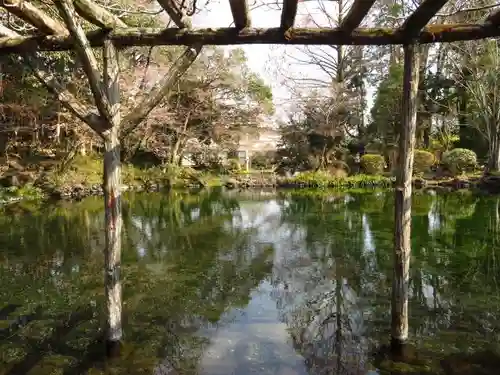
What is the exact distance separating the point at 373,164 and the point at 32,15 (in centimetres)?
1930

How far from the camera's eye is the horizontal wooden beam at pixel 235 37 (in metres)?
3.41

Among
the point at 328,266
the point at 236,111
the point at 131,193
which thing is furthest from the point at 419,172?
the point at 328,266

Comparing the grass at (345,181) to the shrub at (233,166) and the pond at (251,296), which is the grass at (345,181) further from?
the pond at (251,296)

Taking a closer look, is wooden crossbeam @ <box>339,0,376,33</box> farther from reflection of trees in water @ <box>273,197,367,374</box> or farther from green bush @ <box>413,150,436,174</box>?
green bush @ <box>413,150,436,174</box>

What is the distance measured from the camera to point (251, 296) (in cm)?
564

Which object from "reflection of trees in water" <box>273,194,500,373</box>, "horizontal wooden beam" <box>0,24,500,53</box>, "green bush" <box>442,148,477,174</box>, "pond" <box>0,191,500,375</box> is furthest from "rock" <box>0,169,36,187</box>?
"green bush" <box>442,148,477,174</box>

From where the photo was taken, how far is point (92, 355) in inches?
150

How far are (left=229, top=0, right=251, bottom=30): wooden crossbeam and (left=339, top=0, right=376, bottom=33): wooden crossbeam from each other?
76 centimetres

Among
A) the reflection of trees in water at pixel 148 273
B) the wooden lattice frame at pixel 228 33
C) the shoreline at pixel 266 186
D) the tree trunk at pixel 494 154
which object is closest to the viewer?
the wooden lattice frame at pixel 228 33

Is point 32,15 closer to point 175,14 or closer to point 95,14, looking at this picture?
point 95,14

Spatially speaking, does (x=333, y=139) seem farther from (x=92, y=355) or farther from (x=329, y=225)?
(x=92, y=355)

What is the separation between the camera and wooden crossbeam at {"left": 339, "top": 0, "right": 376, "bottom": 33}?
274cm

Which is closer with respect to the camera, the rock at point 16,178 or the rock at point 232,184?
the rock at point 16,178

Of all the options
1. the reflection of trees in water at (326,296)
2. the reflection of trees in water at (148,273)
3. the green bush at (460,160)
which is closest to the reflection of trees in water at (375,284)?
the reflection of trees in water at (326,296)
